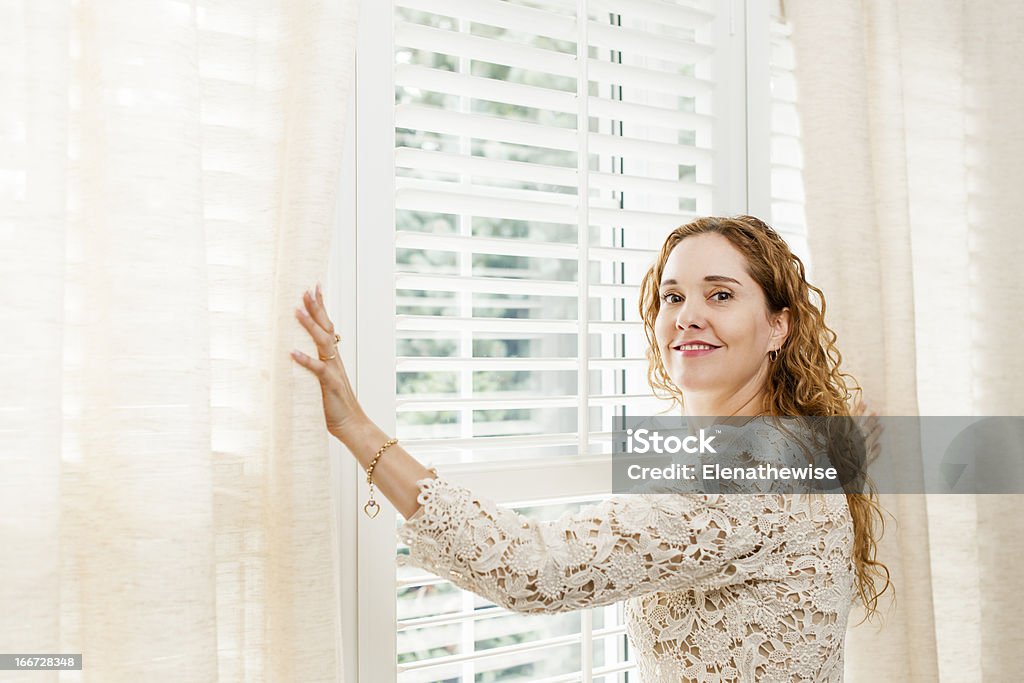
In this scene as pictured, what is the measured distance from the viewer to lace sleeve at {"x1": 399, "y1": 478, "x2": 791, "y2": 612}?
0.99m

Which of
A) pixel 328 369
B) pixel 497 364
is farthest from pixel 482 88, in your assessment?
pixel 328 369

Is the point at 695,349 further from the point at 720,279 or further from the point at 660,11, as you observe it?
the point at 660,11

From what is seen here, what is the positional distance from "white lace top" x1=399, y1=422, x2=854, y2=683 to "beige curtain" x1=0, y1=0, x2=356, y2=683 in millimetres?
184

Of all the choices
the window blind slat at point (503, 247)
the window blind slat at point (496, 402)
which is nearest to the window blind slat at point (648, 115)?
the window blind slat at point (503, 247)

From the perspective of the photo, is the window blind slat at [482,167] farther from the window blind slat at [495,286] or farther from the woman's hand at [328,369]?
the woman's hand at [328,369]

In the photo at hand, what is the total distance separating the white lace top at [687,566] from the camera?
1000 millimetres

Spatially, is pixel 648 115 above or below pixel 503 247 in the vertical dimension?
above

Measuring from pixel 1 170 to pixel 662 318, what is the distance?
913 mm

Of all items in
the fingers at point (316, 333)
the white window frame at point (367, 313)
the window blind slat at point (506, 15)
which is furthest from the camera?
the window blind slat at point (506, 15)

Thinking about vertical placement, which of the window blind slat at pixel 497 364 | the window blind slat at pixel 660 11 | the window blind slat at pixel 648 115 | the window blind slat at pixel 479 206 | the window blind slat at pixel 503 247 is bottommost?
the window blind slat at pixel 497 364

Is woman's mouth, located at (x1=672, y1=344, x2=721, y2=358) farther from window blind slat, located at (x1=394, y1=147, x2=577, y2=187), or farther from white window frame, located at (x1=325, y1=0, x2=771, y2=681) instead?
white window frame, located at (x1=325, y1=0, x2=771, y2=681)

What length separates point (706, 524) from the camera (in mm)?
1064

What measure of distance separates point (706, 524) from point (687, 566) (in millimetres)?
60

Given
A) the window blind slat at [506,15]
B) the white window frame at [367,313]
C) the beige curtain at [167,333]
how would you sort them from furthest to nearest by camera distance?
the window blind slat at [506,15] < the white window frame at [367,313] < the beige curtain at [167,333]
